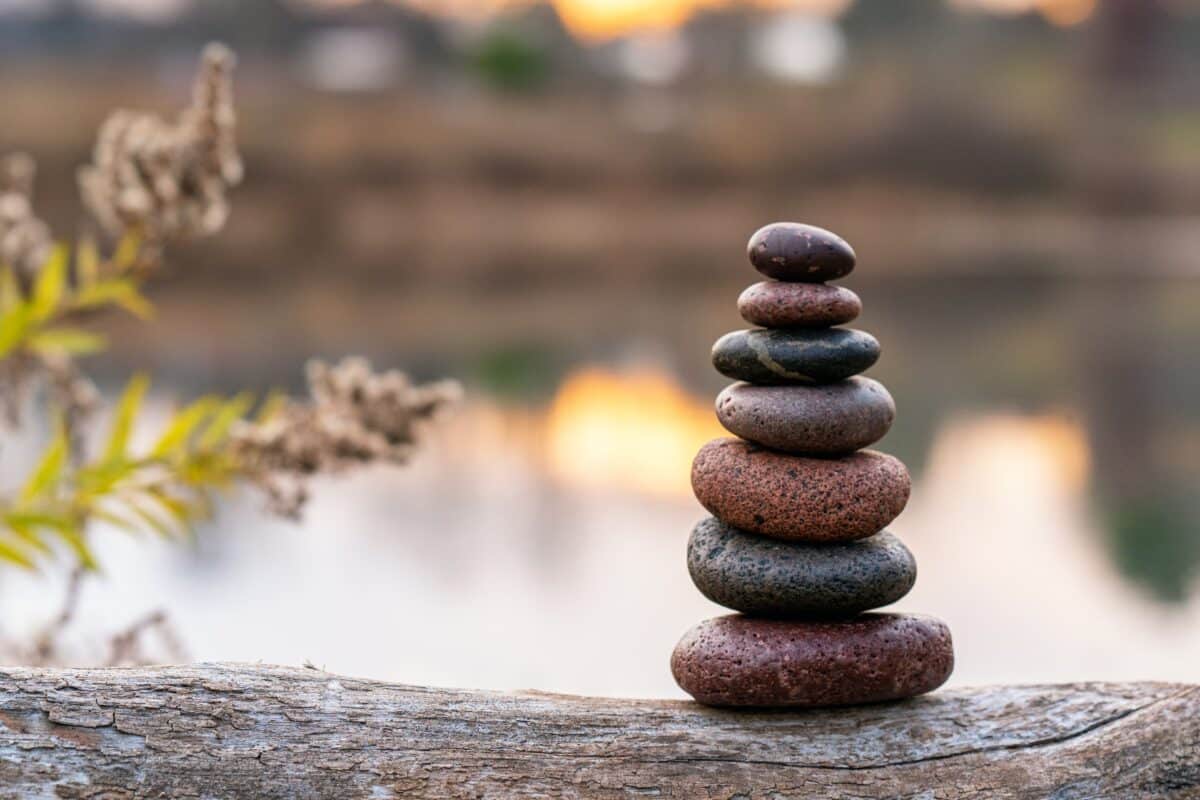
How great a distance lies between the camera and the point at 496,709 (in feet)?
7.84

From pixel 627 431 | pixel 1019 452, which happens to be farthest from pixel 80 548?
pixel 1019 452

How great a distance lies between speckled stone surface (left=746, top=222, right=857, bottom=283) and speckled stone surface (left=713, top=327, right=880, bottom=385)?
116 millimetres

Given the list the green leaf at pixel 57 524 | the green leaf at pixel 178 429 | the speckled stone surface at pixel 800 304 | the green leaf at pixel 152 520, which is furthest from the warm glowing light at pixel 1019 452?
the green leaf at pixel 57 524

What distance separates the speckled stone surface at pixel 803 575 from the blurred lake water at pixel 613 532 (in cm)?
103

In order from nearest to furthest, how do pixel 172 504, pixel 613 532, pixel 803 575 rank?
1. pixel 803 575
2. pixel 172 504
3. pixel 613 532

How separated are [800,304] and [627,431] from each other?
345 inches

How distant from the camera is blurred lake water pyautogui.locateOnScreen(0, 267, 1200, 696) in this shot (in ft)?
21.8

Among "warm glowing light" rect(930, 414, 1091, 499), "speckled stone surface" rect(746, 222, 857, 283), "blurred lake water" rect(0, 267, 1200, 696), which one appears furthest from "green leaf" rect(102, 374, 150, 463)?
"warm glowing light" rect(930, 414, 1091, 499)

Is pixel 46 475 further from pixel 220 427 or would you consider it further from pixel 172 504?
pixel 220 427

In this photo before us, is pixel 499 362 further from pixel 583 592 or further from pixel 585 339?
pixel 583 592

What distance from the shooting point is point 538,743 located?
2348 millimetres

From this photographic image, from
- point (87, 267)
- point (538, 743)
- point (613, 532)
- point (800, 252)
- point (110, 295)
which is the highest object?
point (613, 532)

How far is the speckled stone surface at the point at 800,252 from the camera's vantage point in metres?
2.49

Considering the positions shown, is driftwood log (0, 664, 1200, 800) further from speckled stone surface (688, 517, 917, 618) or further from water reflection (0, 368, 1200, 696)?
water reflection (0, 368, 1200, 696)
